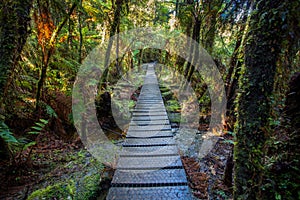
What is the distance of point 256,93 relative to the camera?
4.06 feet

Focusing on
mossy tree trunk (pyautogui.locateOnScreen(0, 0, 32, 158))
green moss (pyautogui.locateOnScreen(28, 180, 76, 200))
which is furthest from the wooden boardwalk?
mossy tree trunk (pyautogui.locateOnScreen(0, 0, 32, 158))

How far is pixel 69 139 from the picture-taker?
11.5ft

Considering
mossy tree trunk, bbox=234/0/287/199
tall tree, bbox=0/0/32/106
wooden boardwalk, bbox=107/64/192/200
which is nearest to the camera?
mossy tree trunk, bbox=234/0/287/199

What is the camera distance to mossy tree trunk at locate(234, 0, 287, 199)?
114 cm

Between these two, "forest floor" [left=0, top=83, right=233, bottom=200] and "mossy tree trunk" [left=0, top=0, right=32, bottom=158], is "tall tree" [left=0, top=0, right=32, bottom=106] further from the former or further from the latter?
"forest floor" [left=0, top=83, right=233, bottom=200]

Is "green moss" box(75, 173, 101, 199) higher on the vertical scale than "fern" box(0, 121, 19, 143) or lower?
lower

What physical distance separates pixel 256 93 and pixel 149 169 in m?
1.95

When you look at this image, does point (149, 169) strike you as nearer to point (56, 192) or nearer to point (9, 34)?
point (56, 192)

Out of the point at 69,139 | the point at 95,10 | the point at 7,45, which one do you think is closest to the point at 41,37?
the point at 7,45

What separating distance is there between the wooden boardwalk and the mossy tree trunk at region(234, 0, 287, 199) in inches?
39.0

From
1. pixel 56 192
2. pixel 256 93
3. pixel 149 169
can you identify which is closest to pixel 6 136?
pixel 56 192

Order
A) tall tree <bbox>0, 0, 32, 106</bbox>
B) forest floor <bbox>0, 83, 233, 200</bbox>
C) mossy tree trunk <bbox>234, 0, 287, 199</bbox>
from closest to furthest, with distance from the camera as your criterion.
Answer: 1. mossy tree trunk <bbox>234, 0, 287, 199</bbox>
2. forest floor <bbox>0, 83, 233, 200</bbox>
3. tall tree <bbox>0, 0, 32, 106</bbox>

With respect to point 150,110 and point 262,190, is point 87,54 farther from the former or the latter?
point 262,190

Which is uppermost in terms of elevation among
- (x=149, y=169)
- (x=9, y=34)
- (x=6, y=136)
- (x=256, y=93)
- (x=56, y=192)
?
(x=9, y=34)
